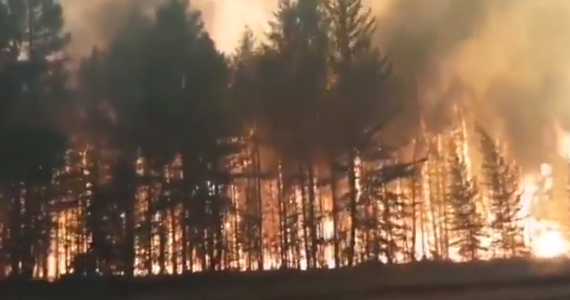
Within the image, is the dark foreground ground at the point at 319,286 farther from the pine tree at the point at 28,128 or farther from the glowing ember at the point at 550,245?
the glowing ember at the point at 550,245

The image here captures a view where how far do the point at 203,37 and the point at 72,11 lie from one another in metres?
2.30

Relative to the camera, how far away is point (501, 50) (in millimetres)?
17703

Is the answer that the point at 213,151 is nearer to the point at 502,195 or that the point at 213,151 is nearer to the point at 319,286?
the point at 319,286


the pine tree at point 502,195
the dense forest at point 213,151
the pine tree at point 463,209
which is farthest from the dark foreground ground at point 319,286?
the pine tree at point 502,195

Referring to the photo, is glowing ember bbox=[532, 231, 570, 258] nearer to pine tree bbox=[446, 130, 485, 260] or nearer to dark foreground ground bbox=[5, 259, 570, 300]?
pine tree bbox=[446, 130, 485, 260]

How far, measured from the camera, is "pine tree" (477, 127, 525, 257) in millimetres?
17250

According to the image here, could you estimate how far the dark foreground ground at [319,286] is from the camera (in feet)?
40.3

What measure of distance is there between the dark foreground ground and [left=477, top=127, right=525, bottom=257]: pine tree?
2336 millimetres

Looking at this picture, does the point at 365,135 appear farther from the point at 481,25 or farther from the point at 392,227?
the point at 481,25

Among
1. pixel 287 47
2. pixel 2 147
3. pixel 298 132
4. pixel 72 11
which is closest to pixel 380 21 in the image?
pixel 287 47

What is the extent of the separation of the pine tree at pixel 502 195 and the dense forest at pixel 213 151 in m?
0.60

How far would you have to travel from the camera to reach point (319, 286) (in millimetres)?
13102

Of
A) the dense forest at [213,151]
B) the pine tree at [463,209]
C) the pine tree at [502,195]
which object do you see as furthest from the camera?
the pine tree at [502,195]

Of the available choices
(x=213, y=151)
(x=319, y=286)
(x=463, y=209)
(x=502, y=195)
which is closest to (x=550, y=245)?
(x=502, y=195)
